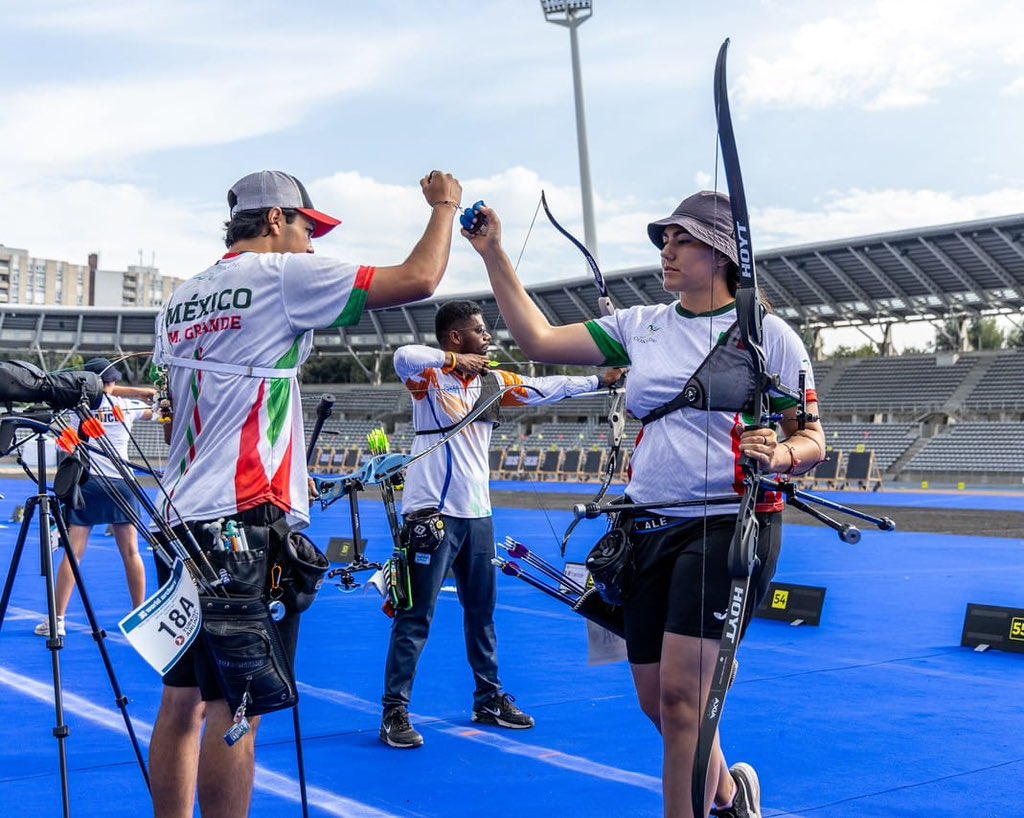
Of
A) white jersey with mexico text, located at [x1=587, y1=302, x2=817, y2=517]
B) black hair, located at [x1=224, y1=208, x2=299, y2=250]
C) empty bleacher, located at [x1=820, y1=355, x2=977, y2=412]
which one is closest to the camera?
black hair, located at [x1=224, y1=208, x2=299, y2=250]

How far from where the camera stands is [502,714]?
5.41 m

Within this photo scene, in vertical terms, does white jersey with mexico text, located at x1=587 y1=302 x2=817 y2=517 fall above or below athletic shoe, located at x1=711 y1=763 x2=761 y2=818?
above

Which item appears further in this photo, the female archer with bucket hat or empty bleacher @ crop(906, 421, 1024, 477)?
empty bleacher @ crop(906, 421, 1024, 477)

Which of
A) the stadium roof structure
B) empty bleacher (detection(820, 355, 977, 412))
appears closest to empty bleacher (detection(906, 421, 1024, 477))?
empty bleacher (detection(820, 355, 977, 412))

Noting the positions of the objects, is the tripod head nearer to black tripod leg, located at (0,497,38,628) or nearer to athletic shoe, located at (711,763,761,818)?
black tripod leg, located at (0,497,38,628)

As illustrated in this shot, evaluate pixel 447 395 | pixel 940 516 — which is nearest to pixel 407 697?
pixel 447 395

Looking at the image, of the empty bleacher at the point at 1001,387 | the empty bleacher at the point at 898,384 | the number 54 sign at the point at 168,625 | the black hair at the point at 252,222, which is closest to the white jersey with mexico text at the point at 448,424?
the black hair at the point at 252,222

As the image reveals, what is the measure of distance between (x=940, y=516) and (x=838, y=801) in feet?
62.8

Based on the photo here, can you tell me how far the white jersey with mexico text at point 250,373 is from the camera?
10.1 feet

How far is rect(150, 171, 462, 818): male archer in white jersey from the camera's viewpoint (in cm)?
304

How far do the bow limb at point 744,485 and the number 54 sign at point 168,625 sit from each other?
1.35m

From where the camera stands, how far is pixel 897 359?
4800 cm

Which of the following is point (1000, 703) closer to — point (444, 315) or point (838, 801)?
point (838, 801)

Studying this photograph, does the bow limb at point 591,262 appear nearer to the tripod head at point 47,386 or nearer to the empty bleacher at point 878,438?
the tripod head at point 47,386
